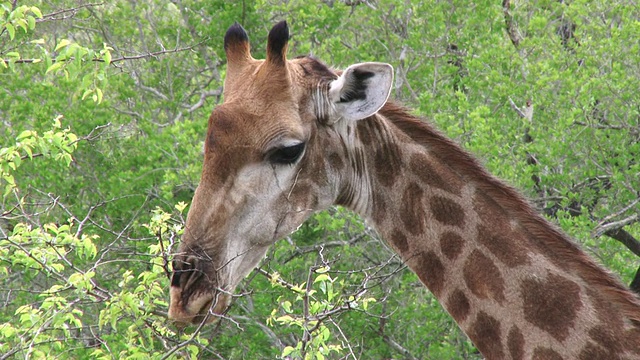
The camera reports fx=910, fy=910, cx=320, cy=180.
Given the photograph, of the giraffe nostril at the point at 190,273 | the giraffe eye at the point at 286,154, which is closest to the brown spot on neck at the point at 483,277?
the giraffe eye at the point at 286,154

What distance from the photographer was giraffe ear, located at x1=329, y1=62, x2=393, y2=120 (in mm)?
4484

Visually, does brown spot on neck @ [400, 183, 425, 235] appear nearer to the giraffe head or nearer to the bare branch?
the giraffe head

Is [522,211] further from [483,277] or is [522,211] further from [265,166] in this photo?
[265,166]

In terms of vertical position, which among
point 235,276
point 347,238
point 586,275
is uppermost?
point 586,275

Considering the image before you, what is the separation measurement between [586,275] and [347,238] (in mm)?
6948

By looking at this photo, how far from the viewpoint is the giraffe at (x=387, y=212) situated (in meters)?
4.21

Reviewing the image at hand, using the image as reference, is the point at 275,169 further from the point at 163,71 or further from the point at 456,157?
the point at 163,71

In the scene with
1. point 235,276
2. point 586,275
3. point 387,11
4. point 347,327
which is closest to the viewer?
point 586,275

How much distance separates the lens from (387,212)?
4684mm

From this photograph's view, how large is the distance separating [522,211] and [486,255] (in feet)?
0.96

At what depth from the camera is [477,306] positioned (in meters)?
4.36

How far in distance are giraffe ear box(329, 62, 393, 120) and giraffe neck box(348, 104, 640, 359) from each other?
8.0 inches

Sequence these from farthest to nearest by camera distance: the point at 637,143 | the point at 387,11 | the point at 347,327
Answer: the point at 387,11 < the point at 347,327 < the point at 637,143

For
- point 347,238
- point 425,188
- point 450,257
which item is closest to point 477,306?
point 450,257
